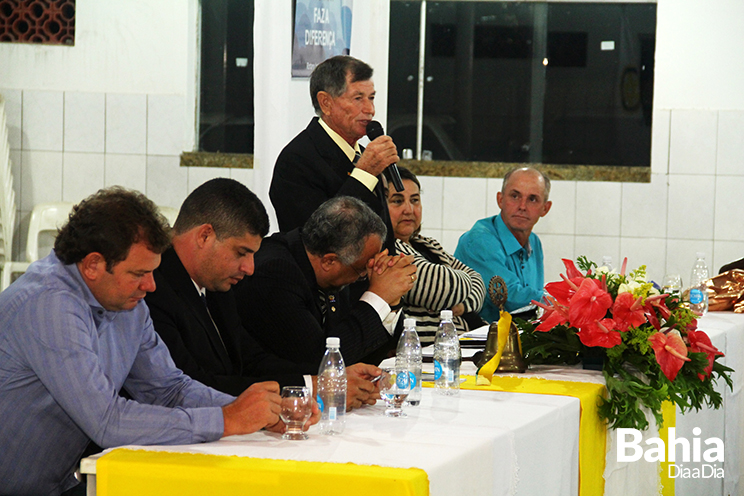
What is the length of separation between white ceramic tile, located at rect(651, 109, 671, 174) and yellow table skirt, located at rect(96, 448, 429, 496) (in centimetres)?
445

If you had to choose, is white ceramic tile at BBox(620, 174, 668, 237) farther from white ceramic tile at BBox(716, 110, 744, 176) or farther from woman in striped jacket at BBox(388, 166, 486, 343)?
woman in striped jacket at BBox(388, 166, 486, 343)

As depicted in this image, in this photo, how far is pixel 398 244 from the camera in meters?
3.38

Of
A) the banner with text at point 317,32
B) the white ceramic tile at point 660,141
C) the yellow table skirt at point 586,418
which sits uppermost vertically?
the banner with text at point 317,32

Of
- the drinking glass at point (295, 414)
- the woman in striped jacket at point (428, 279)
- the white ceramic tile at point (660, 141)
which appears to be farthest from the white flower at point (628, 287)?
the white ceramic tile at point (660, 141)

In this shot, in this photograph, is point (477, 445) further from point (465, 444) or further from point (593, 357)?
point (593, 357)

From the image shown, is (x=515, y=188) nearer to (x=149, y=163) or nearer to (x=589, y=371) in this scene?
(x=589, y=371)

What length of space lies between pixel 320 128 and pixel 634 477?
1459 mm

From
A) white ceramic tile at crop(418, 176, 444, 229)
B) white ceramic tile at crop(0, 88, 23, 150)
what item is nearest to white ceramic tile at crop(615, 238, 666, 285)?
white ceramic tile at crop(418, 176, 444, 229)

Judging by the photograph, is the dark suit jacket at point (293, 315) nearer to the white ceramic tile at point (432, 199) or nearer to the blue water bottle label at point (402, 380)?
the blue water bottle label at point (402, 380)

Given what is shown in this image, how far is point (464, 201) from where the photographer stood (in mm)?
5738

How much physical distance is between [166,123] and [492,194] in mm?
2137

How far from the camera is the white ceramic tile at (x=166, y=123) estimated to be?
5918mm

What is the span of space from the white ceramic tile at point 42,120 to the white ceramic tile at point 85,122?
0.19 ft

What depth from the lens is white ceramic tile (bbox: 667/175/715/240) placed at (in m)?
5.53
